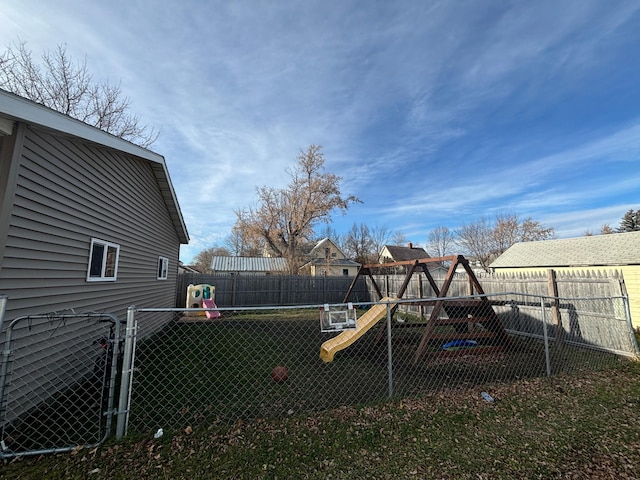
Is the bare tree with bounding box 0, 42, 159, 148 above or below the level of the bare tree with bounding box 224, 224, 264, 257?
above

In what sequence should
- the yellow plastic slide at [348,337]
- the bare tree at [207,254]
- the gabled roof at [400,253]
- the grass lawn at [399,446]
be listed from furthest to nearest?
the bare tree at [207,254] < the gabled roof at [400,253] < the yellow plastic slide at [348,337] < the grass lawn at [399,446]

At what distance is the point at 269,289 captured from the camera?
17.2 metres

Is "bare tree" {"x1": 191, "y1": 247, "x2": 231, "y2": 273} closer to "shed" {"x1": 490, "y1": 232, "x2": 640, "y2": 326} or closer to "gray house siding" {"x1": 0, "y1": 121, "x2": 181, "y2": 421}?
"shed" {"x1": 490, "y1": 232, "x2": 640, "y2": 326}

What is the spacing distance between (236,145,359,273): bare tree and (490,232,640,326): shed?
15382 mm

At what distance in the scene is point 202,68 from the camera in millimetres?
7340

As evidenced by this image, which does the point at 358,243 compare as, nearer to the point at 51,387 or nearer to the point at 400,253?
the point at 400,253

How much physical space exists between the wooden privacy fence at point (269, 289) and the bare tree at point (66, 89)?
8.09m

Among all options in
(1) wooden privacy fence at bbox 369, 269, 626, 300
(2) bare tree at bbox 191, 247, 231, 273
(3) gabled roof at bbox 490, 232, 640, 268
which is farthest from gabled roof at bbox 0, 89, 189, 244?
(2) bare tree at bbox 191, 247, 231, 273

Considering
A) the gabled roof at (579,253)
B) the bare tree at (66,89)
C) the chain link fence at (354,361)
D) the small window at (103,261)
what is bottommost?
the chain link fence at (354,361)

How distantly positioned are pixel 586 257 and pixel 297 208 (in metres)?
20.6

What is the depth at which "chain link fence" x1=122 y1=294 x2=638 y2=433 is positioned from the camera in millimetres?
3703

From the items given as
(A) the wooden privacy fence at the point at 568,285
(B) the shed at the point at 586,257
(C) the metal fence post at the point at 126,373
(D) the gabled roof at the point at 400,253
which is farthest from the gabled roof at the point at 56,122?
(D) the gabled roof at the point at 400,253

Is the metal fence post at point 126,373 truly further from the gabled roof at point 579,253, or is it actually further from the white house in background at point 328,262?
the white house in background at point 328,262

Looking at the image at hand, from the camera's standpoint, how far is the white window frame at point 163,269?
9270 millimetres
